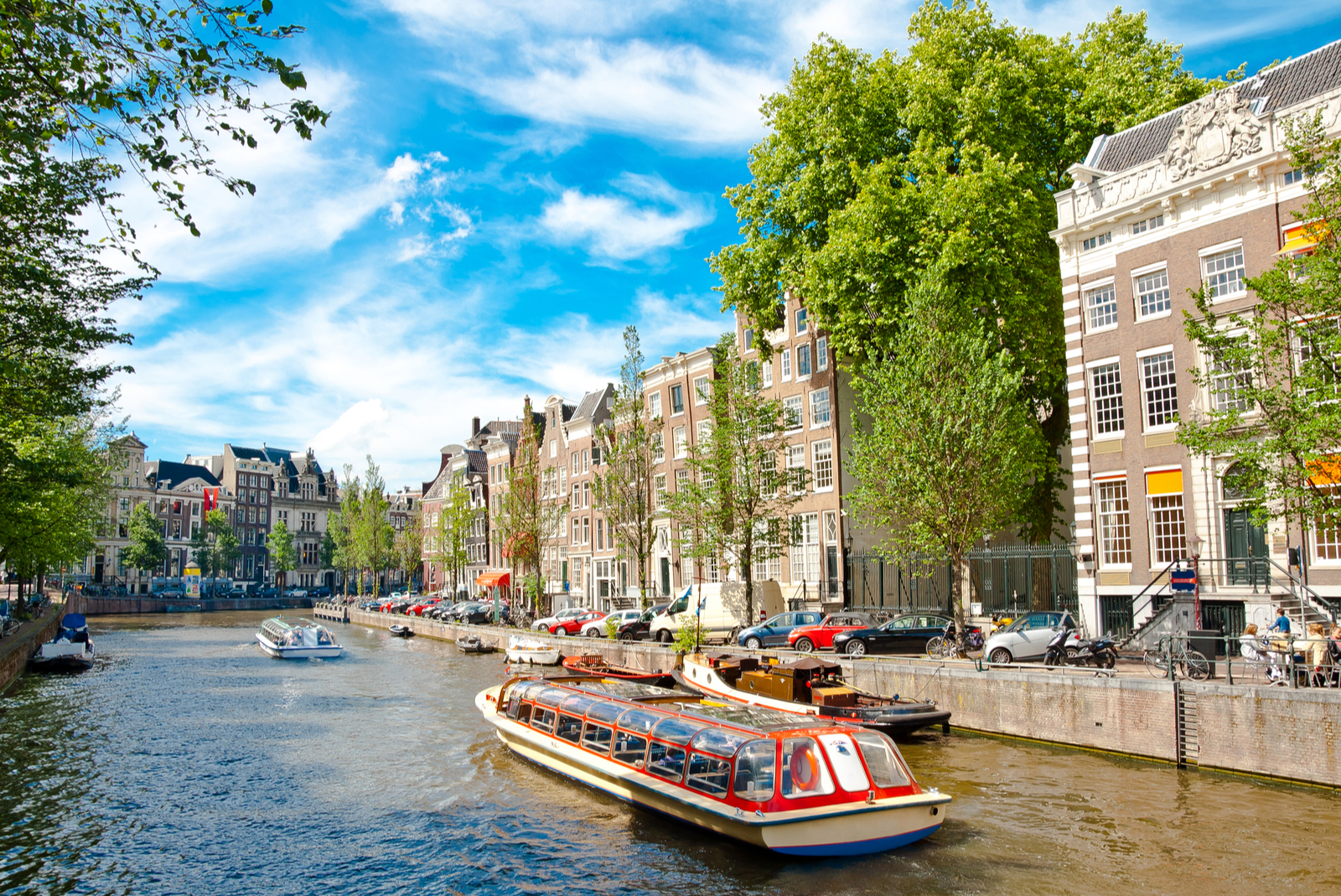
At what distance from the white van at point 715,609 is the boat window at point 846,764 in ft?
84.3

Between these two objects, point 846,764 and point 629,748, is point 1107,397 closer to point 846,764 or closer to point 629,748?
point 846,764

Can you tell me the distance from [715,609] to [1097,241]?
2318 centimetres

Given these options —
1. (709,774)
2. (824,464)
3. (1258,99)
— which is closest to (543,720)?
(709,774)

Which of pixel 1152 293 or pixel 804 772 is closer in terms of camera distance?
pixel 804 772

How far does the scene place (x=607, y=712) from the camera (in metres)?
19.6

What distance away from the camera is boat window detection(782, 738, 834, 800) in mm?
Answer: 14422

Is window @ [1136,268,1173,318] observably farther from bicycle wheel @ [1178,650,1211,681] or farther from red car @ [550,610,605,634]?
red car @ [550,610,605,634]

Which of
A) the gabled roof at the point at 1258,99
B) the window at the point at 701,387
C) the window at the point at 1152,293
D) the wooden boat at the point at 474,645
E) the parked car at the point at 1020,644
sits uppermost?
the gabled roof at the point at 1258,99

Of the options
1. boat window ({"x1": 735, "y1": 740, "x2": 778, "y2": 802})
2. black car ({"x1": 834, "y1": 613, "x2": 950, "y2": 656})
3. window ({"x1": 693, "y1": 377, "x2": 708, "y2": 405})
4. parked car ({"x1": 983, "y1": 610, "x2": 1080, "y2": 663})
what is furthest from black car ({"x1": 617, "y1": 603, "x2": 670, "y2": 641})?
boat window ({"x1": 735, "y1": 740, "x2": 778, "y2": 802})

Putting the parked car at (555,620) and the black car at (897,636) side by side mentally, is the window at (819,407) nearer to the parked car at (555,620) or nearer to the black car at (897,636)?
the black car at (897,636)

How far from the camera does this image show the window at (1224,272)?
27.7m

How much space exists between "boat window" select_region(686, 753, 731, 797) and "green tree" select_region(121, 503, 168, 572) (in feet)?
370

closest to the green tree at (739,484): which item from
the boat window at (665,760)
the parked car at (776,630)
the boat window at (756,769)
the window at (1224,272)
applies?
the parked car at (776,630)

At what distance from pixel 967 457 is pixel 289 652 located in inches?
1487
